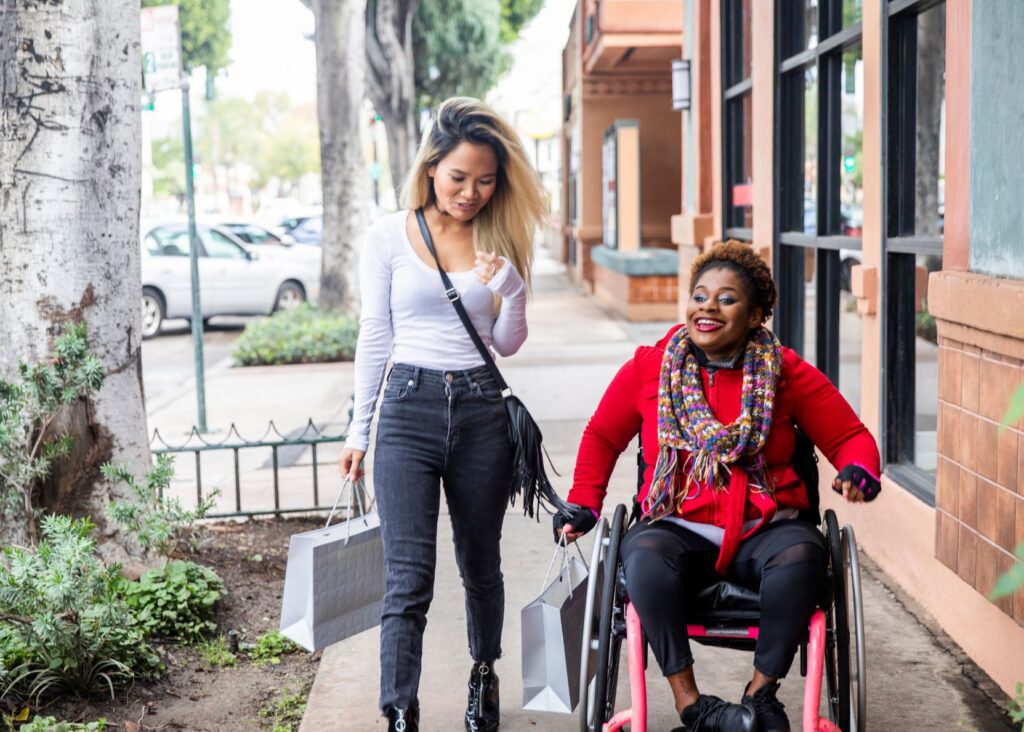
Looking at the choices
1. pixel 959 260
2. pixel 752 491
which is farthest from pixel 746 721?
pixel 959 260

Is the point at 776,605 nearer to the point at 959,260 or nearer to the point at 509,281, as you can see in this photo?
the point at 509,281

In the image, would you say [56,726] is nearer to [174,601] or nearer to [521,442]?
[174,601]

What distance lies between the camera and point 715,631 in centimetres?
324

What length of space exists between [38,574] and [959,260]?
9.85 ft

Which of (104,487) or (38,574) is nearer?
(38,574)

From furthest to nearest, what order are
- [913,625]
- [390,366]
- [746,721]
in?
1. [913,625]
2. [390,366]
3. [746,721]

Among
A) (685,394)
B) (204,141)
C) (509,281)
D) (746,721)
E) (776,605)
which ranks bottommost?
(746,721)

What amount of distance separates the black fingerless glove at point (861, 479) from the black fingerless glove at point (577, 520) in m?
0.65

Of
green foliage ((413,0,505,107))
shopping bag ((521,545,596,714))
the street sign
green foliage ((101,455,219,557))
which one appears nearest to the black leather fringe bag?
shopping bag ((521,545,596,714))

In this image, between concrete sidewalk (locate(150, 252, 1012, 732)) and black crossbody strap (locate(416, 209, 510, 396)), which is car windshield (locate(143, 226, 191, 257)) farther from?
black crossbody strap (locate(416, 209, 510, 396))

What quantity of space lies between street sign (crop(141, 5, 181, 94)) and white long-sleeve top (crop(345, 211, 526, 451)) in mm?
6366

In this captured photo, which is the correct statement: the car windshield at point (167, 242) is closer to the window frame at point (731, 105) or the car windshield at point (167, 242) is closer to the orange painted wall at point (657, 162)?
the orange painted wall at point (657, 162)

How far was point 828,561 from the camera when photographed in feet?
10.6

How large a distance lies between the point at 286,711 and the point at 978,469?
2269 millimetres
